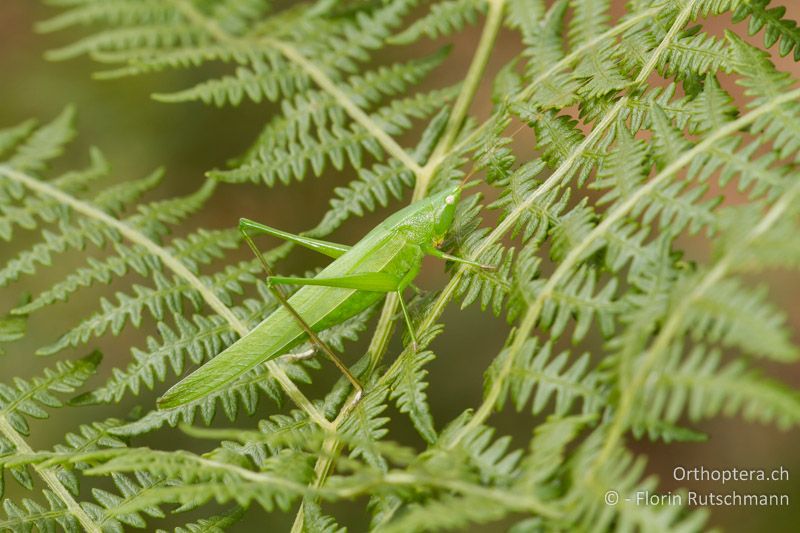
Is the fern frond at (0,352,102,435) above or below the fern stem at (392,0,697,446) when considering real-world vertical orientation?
above

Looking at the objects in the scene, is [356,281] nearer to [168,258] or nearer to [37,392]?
[168,258]

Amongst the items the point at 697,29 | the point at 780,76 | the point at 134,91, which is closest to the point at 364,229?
the point at 134,91

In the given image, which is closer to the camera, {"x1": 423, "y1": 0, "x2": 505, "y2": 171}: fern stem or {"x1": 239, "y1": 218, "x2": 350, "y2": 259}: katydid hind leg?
{"x1": 239, "y1": 218, "x2": 350, "y2": 259}: katydid hind leg

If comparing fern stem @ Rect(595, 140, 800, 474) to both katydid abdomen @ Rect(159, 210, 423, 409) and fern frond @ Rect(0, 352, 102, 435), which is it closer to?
katydid abdomen @ Rect(159, 210, 423, 409)

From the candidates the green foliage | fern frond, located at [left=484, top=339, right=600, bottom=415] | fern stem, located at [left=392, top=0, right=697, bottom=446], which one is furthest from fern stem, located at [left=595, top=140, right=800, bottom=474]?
fern stem, located at [left=392, top=0, right=697, bottom=446]

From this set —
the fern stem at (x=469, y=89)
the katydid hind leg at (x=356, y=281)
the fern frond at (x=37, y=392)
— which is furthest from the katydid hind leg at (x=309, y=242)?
the fern frond at (x=37, y=392)

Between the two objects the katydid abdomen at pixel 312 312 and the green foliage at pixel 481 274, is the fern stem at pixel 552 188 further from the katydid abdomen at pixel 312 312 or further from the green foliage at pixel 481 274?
the katydid abdomen at pixel 312 312
